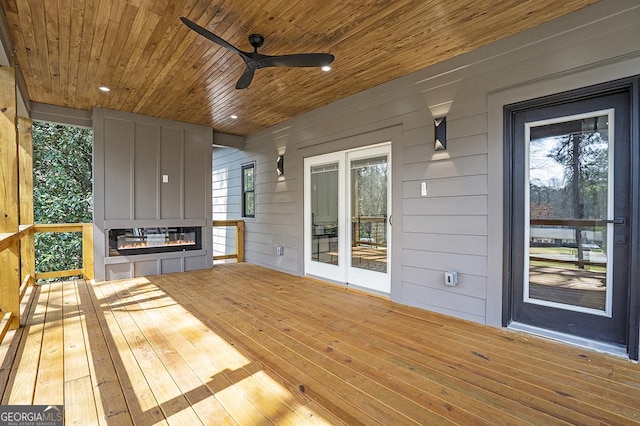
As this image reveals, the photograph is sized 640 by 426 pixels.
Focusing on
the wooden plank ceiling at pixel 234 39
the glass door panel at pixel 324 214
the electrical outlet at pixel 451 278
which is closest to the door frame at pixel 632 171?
the wooden plank ceiling at pixel 234 39

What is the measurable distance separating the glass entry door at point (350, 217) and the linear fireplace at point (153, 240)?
2.26 meters

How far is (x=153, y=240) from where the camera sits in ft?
17.4

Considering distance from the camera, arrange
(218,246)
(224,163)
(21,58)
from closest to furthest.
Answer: (21,58)
(224,163)
(218,246)

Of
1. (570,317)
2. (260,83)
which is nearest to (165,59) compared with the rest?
(260,83)

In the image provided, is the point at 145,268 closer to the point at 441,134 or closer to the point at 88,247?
the point at 88,247

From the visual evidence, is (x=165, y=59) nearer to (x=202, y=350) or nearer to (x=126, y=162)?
(x=126, y=162)

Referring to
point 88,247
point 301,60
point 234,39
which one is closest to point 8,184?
point 88,247

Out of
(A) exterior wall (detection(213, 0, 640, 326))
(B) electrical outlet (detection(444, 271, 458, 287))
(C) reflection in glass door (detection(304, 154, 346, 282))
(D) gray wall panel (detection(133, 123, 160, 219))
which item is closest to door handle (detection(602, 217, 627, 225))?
(A) exterior wall (detection(213, 0, 640, 326))

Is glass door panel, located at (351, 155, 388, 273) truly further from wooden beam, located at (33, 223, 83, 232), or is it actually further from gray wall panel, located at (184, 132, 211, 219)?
wooden beam, located at (33, 223, 83, 232)

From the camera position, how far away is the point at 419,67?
339 centimetres

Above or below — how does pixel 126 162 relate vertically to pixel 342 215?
above

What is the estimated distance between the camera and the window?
6.53 metres

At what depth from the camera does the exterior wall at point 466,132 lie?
2414mm

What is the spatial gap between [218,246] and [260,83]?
5.88 m
